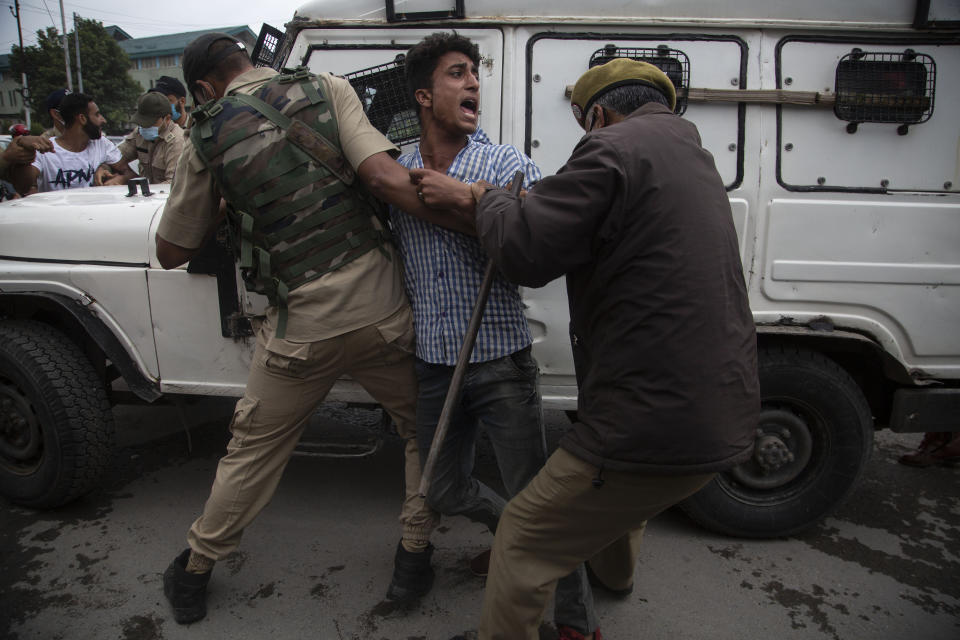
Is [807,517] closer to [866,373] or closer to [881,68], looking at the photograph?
[866,373]

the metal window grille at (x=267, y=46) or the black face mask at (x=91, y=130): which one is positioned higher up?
the metal window grille at (x=267, y=46)

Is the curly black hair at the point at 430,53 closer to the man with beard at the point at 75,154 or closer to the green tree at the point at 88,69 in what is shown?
the man with beard at the point at 75,154

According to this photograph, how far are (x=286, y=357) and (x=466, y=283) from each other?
0.67 meters

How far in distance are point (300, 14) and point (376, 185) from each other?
3.55ft

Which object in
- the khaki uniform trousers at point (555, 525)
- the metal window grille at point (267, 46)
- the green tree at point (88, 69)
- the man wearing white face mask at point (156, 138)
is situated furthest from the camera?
the green tree at point (88, 69)

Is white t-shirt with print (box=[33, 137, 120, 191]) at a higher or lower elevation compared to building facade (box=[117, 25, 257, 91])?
lower

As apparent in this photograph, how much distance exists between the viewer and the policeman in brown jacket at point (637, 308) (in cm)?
148

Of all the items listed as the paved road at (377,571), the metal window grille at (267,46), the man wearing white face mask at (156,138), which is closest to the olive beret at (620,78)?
the metal window grille at (267,46)

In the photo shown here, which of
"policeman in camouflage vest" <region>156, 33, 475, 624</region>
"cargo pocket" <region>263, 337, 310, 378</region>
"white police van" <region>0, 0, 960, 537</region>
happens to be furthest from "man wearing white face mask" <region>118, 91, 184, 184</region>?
"cargo pocket" <region>263, 337, 310, 378</region>

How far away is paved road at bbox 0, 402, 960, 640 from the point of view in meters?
2.35

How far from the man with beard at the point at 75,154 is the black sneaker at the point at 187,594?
2.97 m

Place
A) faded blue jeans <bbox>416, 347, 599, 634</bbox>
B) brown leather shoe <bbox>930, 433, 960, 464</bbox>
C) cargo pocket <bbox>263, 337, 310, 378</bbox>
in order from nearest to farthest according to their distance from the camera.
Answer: faded blue jeans <bbox>416, 347, 599, 634</bbox>, cargo pocket <bbox>263, 337, 310, 378</bbox>, brown leather shoe <bbox>930, 433, 960, 464</bbox>

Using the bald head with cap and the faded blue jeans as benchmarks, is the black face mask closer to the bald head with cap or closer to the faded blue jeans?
the bald head with cap

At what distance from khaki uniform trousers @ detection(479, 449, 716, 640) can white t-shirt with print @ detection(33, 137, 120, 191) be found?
4108 millimetres
